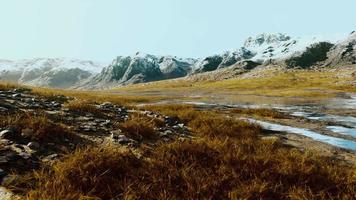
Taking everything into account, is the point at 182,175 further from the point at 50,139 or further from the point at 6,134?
the point at 6,134

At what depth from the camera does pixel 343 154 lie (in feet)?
37.9

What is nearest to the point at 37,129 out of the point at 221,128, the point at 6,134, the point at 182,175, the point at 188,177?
the point at 6,134

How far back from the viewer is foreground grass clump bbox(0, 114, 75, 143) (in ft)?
28.4

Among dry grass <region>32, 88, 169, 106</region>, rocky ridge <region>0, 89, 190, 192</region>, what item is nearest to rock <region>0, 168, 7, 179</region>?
rocky ridge <region>0, 89, 190, 192</region>

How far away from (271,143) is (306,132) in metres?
5.87

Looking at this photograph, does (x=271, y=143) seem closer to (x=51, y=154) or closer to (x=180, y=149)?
(x=180, y=149)

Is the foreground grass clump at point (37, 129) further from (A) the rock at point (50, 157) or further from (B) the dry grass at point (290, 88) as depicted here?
(B) the dry grass at point (290, 88)

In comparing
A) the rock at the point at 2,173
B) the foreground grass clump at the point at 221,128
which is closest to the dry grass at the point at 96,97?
the foreground grass clump at the point at 221,128

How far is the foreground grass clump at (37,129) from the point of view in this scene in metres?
8.66

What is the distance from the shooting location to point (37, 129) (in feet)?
29.2

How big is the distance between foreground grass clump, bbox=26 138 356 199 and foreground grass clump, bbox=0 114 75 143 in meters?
1.46

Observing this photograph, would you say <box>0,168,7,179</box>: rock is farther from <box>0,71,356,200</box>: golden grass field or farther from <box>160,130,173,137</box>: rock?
<box>160,130,173,137</box>: rock

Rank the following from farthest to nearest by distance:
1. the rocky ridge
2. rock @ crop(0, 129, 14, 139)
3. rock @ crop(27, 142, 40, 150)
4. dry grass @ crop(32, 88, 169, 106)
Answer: dry grass @ crop(32, 88, 169, 106) → rock @ crop(0, 129, 14, 139) → rock @ crop(27, 142, 40, 150) → the rocky ridge

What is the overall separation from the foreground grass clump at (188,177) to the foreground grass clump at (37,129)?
1.46 meters
